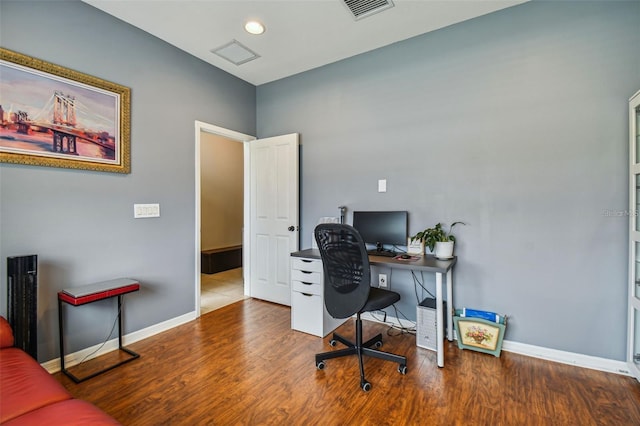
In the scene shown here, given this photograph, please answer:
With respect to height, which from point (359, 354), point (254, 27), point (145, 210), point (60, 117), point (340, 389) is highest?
point (254, 27)

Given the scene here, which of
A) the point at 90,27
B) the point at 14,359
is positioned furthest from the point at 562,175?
the point at 90,27

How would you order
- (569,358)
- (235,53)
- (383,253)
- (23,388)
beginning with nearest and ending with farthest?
(23,388) → (569,358) → (383,253) → (235,53)

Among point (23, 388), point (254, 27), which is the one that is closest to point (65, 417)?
point (23, 388)

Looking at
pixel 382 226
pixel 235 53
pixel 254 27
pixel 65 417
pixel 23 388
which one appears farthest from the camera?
pixel 235 53

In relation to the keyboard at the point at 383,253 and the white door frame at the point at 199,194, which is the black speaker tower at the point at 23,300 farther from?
the keyboard at the point at 383,253

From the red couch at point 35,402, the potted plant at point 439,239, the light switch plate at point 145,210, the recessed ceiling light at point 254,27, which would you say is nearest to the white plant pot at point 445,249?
the potted plant at point 439,239

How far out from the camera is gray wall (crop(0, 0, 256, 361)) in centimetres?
213

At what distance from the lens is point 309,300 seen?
2.85 m

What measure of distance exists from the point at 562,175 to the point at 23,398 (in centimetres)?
344

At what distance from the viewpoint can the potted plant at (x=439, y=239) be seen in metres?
2.61

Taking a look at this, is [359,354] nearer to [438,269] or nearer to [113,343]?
[438,269]

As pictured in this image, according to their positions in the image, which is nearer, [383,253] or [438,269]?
[438,269]

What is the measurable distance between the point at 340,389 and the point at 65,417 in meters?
1.46

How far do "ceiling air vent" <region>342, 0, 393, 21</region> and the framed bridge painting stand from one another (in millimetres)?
2069
